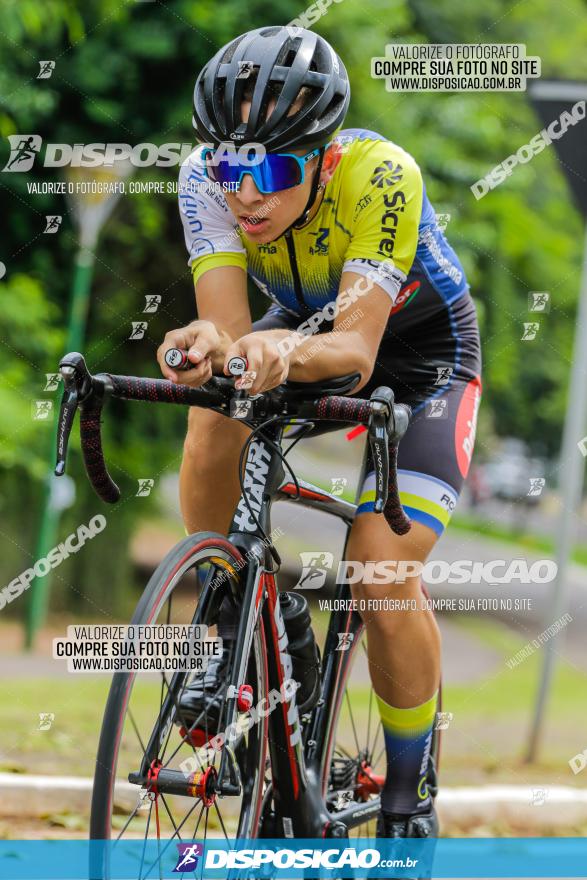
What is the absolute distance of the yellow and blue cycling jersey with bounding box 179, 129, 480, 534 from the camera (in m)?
2.66

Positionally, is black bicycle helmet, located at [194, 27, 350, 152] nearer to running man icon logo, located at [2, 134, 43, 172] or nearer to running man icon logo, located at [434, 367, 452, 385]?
running man icon logo, located at [434, 367, 452, 385]

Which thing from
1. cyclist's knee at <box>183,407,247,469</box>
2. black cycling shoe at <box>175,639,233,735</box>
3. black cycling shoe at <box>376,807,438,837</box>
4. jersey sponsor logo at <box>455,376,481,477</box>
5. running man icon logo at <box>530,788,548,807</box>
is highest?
jersey sponsor logo at <box>455,376,481,477</box>

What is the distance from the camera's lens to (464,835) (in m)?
4.21

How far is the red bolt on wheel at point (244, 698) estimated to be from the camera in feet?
8.17

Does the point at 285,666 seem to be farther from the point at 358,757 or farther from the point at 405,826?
the point at 358,757

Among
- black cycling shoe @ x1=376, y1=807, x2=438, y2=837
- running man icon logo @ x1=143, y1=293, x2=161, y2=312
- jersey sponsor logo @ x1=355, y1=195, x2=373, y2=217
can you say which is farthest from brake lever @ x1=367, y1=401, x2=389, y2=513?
running man icon logo @ x1=143, y1=293, x2=161, y2=312

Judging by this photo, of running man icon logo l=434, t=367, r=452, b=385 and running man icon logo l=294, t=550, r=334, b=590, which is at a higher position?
running man icon logo l=434, t=367, r=452, b=385

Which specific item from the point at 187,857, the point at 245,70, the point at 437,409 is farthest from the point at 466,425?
the point at 187,857

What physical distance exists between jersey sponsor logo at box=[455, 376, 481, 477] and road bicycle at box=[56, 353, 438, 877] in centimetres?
26

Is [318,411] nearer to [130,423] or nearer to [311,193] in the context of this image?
[311,193]

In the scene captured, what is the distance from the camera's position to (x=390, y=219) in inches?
104

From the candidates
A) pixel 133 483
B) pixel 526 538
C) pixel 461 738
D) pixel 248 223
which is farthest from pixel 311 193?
pixel 526 538

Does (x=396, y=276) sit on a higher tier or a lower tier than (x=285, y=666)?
higher

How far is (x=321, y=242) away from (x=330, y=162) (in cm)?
19
